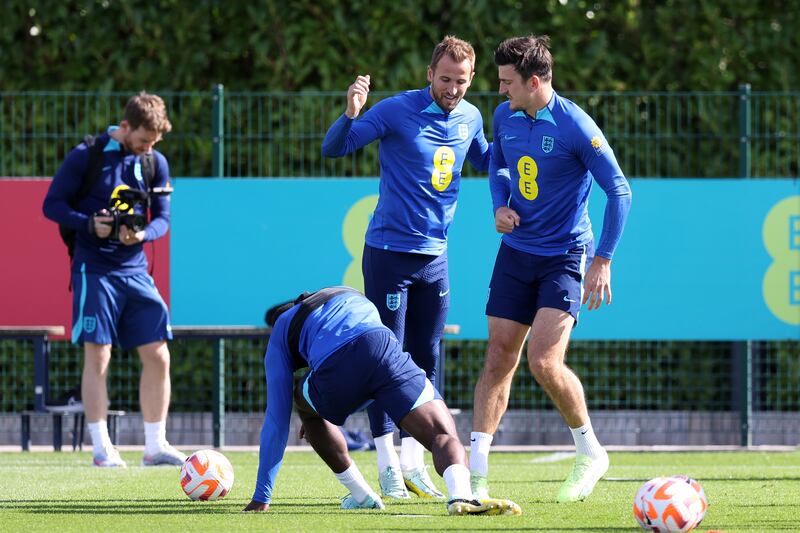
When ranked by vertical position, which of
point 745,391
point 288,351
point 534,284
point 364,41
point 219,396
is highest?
point 364,41

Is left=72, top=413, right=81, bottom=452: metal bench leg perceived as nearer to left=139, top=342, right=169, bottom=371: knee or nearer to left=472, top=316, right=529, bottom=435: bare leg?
left=139, top=342, right=169, bottom=371: knee

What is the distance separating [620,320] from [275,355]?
19.0ft

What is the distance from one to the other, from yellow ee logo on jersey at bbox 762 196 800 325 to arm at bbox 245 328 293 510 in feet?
20.8

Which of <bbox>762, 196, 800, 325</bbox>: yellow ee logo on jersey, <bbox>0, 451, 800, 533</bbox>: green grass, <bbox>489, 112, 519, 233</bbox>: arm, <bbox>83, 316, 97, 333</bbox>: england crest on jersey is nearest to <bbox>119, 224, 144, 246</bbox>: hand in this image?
<bbox>83, 316, 97, 333</bbox>: england crest on jersey

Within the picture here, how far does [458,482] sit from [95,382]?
4.24 meters

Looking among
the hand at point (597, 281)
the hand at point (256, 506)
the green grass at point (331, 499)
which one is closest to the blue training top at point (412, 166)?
the hand at point (597, 281)

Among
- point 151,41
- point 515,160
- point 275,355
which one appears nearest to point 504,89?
point 515,160

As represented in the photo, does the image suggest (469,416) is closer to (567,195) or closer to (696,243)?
(696,243)

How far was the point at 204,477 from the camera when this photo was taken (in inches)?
290

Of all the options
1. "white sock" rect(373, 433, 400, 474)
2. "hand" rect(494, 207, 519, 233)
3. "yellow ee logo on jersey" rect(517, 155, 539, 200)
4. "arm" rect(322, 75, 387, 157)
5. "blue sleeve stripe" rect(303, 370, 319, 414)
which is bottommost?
"white sock" rect(373, 433, 400, 474)

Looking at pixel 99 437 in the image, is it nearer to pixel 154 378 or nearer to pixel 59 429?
pixel 154 378

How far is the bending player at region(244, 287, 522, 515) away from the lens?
20.7ft

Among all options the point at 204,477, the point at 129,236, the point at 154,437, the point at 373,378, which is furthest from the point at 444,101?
the point at 154,437

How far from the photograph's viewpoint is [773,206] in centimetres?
1194
